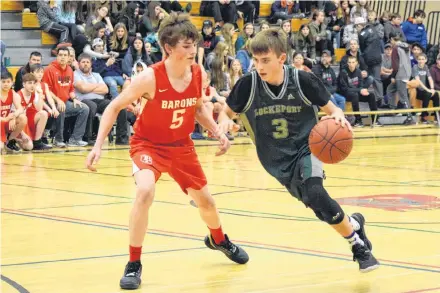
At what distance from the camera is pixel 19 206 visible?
905 centimetres

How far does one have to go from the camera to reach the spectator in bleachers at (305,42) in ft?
69.1

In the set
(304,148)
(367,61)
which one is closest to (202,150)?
(367,61)

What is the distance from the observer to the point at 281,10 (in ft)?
74.0

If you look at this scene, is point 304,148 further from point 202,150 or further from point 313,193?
point 202,150

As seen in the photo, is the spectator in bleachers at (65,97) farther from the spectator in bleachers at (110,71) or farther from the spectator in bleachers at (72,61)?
the spectator in bleachers at (110,71)

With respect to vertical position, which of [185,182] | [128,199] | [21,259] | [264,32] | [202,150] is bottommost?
[202,150]

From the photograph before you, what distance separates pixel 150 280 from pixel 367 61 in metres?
17.1

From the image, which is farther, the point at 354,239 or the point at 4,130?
the point at 4,130

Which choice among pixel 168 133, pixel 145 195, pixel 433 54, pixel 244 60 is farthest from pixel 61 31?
pixel 145 195

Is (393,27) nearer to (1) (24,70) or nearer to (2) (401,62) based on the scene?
(2) (401,62)

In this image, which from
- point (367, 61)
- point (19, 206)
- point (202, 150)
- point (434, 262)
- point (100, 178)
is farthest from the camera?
point (367, 61)

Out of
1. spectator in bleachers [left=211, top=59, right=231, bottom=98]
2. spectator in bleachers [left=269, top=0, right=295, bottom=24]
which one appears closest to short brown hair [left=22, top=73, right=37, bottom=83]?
spectator in bleachers [left=211, top=59, right=231, bottom=98]

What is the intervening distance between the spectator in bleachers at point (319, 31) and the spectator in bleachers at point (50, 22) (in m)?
6.20

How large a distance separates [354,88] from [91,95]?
6695 millimetres
